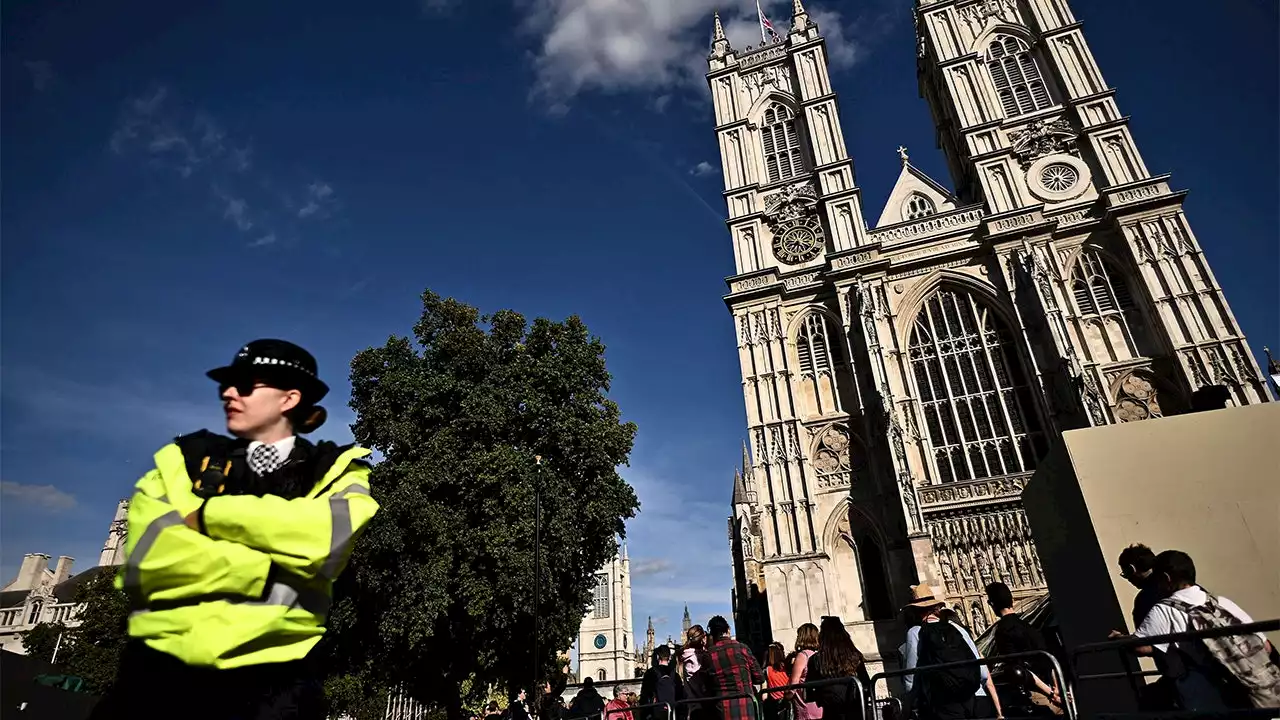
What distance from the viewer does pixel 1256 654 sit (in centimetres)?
334

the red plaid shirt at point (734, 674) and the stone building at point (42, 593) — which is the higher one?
the stone building at point (42, 593)

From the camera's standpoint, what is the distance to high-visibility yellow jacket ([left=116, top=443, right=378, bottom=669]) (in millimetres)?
1536

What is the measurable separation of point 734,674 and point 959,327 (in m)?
19.8

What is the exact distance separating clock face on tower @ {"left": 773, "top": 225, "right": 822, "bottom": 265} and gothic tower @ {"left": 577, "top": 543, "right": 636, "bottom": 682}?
44172 millimetres

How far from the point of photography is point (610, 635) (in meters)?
64.8

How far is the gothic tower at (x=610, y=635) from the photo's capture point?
63062 millimetres

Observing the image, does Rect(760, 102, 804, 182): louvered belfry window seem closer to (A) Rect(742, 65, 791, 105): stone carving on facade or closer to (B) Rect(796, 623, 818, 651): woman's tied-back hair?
(A) Rect(742, 65, 791, 105): stone carving on facade

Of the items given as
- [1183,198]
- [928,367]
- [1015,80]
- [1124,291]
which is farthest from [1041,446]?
[1015,80]

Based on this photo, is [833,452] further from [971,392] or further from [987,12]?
[987,12]

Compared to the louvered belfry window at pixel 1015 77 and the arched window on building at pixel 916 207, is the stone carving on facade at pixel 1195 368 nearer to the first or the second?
the arched window on building at pixel 916 207

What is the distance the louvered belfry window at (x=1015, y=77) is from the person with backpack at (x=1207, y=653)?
2648 centimetres

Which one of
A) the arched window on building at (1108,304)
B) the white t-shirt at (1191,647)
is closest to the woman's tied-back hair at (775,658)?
the white t-shirt at (1191,647)

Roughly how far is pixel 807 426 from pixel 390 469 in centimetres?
1467

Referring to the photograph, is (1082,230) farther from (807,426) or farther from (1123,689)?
(1123,689)
